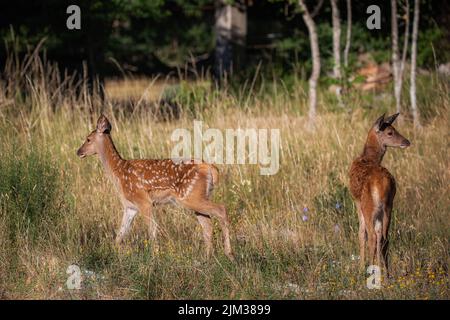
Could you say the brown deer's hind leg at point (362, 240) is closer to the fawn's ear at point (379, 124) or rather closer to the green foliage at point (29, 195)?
the fawn's ear at point (379, 124)

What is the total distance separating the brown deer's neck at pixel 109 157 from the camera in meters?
7.92

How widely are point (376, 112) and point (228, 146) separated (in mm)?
3049

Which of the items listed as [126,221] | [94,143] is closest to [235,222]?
[126,221]

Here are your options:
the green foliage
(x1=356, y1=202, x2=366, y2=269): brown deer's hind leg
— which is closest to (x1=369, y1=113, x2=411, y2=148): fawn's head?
(x1=356, y1=202, x2=366, y2=269): brown deer's hind leg

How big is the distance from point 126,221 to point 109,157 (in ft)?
2.26

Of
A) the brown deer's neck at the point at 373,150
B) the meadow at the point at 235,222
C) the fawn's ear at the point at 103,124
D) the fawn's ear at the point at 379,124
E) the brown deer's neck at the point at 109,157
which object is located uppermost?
the fawn's ear at the point at 379,124

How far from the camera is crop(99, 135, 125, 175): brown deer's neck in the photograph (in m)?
7.92

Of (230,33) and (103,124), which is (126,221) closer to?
(103,124)

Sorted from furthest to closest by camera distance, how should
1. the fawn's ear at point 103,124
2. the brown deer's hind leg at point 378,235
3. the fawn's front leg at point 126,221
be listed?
the fawn's ear at point 103,124, the fawn's front leg at point 126,221, the brown deer's hind leg at point 378,235

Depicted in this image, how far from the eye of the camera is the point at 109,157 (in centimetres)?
796

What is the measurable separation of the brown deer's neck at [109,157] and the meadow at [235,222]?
40 centimetres

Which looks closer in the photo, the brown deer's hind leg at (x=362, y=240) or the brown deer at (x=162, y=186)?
the brown deer's hind leg at (x=362, y=240)

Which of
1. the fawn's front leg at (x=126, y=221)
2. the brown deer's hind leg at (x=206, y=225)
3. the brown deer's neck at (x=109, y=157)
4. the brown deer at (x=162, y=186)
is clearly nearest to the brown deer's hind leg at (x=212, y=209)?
the brown deer at (x=162, y=186)
